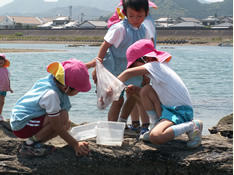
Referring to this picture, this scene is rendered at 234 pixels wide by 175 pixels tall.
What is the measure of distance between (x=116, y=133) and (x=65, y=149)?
0.44 metres

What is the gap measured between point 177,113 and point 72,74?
0.93 meters

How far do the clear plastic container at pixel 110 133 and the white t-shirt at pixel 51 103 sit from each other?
0.52 meters

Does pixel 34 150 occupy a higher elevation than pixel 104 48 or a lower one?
lower

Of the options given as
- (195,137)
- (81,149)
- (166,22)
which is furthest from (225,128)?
(166,22)

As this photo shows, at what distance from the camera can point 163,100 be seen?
11.1 ft

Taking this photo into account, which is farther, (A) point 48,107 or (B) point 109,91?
(B) point 109,91

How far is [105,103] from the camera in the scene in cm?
346

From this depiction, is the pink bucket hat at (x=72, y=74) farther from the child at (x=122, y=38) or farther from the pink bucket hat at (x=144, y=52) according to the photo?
the child at (x=122, y=38)

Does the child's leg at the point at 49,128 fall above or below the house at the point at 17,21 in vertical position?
above

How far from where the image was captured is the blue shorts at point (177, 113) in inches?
130

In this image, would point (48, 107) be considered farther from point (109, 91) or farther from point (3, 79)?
point (3, 79)

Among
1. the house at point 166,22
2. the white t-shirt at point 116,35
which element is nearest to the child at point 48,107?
the white t-shirt at point 116,35

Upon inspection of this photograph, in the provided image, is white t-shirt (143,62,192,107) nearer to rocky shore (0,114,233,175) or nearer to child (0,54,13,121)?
rocky shore (0,114,233,175)

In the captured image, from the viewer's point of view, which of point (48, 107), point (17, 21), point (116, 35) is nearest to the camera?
point (48, 107)
